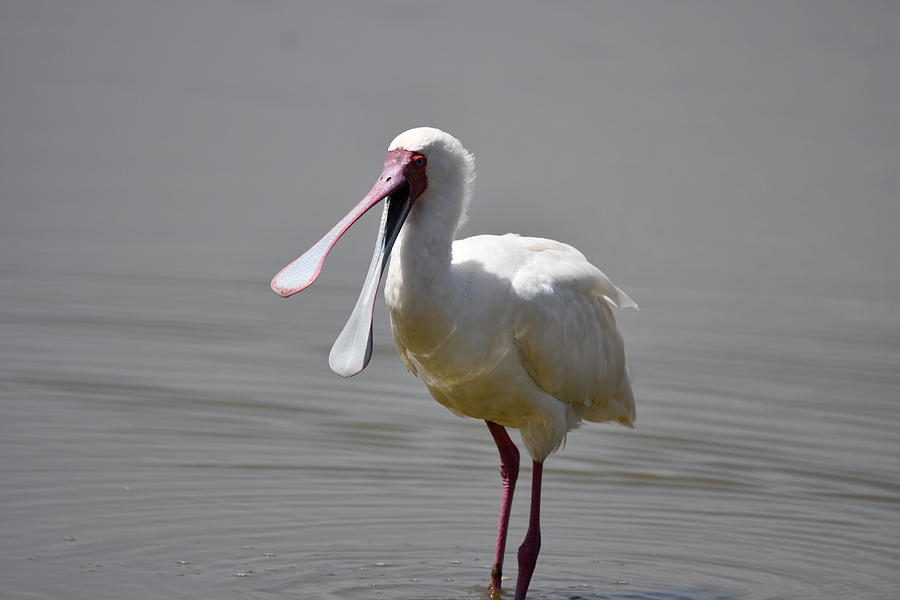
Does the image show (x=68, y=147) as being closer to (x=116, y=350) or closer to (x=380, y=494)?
(x=116, y=350)

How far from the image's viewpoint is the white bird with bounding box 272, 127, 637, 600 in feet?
22.3

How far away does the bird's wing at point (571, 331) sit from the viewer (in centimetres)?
732

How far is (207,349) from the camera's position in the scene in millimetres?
11922

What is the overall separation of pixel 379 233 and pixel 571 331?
4.04 feet

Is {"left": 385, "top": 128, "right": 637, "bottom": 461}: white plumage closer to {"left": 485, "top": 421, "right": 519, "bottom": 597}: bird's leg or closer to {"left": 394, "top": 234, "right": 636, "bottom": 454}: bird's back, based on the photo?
{"left": 394, "top": 234, "right": 636, "bottom": 454}: bird's back

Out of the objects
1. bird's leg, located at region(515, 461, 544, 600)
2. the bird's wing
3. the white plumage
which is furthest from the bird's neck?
bird's leg, located at region(515, 461, 544, 600)

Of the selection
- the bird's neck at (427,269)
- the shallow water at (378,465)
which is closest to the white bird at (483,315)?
the bird's neck at (427,269)

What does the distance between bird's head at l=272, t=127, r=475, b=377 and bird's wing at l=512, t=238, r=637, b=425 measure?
2.07 ft

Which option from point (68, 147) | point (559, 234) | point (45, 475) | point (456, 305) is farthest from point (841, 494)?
point (68, 147)

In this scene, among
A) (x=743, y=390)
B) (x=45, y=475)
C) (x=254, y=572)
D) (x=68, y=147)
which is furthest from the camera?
(x=68, y=147)

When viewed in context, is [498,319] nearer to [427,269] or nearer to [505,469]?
[427,269]

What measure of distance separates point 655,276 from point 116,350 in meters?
5.37

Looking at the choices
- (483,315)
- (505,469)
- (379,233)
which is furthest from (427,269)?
(505,469)

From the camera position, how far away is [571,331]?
7.59 metres
